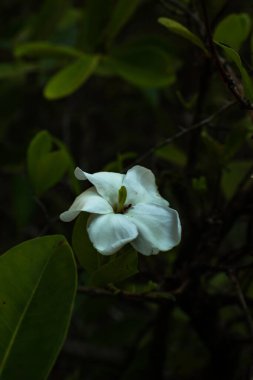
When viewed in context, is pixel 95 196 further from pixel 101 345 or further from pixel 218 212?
pixel 101 345

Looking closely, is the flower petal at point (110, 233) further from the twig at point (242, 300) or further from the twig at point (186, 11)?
the twig at point (186, 11)

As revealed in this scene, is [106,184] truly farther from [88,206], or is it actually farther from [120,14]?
[120,14]

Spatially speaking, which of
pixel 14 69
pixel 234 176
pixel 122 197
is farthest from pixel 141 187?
pixel 14 69

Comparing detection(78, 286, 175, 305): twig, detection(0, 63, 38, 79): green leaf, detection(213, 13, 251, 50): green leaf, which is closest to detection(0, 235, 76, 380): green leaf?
detection(78, 286, 175, 305): twig

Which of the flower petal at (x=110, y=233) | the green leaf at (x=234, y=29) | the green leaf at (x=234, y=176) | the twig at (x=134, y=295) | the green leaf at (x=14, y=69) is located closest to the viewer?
the flower petal at (x=110, y=233)

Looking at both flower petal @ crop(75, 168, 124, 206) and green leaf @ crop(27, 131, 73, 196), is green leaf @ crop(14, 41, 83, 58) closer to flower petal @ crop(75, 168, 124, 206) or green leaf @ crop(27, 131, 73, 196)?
green leaf @ crop(27, 131, 73, 196)

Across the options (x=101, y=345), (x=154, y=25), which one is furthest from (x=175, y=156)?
(x=154, y=25)

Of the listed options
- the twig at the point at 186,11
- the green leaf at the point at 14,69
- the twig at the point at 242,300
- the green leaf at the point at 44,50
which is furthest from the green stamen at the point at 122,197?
the green leaf at the point at 14,69
